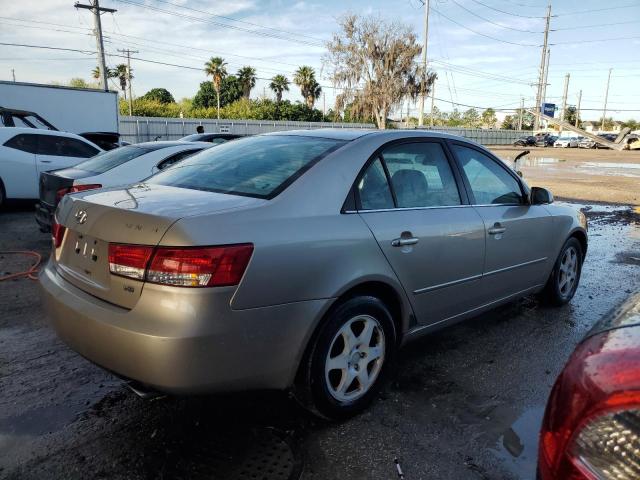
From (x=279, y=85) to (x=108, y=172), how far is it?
61.5 m

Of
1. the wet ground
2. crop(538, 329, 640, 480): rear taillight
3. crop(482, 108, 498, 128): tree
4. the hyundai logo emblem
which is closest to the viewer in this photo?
crop(538, 329, 640, 480): rear taillight

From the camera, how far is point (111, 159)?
6.67 metres

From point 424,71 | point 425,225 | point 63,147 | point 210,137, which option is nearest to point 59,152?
point 63,147

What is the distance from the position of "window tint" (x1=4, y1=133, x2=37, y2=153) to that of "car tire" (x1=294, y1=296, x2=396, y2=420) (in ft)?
27.5

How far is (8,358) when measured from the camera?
3.49 m

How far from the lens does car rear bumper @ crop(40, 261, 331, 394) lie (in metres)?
2.15

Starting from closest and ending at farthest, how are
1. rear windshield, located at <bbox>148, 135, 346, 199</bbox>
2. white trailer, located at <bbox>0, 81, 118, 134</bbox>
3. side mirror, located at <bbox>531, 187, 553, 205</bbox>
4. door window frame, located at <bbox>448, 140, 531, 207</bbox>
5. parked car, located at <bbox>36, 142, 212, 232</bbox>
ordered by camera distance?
1. rear windshield, located at <bbox>148, 135, 346, 199</bbox>
2. door window frame, located at <bbox>448, 140, 531, 207</bbox>
3. side mirror, located at <bbox>531, 187, 553, 205</bbox>
4. parked car, located at <bbox>36, 142, 212, 232</bbox>
5. white trailer, located at <bbox>0, 81, 118, 134</bbox>

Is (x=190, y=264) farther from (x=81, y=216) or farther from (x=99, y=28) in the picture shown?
(x=99, y=28)

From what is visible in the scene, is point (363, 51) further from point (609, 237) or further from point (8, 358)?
point (8, 358)

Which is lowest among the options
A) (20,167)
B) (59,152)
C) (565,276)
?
(565,276)

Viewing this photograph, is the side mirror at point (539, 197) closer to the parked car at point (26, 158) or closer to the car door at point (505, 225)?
the car door at point (505, 225)

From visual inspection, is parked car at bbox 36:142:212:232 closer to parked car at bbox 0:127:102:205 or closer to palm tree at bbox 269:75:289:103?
parked car at bbox 0:127:102:205

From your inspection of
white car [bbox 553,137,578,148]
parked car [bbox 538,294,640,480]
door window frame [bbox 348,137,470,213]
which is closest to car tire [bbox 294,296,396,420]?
door window frame [bbox 348,137,470,213]

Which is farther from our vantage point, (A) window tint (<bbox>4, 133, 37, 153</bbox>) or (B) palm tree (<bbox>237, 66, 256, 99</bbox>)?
(B) palm tree (<bbox>237, 66, 256, 99</bbox>)
